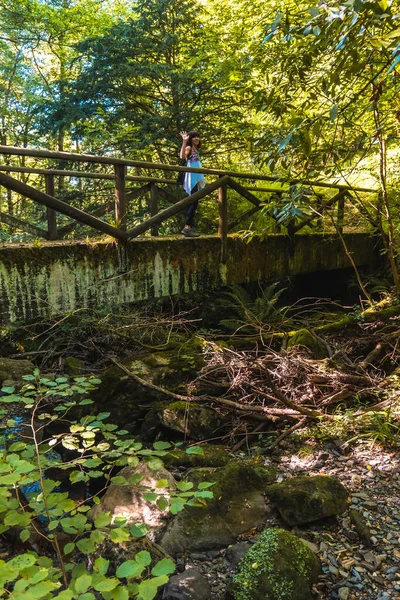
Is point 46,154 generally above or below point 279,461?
above

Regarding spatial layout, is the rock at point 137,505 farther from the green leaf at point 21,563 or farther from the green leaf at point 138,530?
the green leaf at point 21,563

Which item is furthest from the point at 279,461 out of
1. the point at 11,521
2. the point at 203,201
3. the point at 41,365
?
the point at 203,201

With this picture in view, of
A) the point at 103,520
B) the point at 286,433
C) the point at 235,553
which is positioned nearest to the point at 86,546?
the point at 103,520

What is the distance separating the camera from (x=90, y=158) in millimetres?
4270

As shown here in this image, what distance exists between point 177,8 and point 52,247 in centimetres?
740

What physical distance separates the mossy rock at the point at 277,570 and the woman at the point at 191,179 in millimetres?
4064

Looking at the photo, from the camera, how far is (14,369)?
597cm

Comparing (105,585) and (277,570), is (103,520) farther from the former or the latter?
(277,570)

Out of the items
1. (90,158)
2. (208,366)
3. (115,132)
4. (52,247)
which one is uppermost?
(115,132)

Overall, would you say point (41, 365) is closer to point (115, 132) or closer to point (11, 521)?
point (11, 521)

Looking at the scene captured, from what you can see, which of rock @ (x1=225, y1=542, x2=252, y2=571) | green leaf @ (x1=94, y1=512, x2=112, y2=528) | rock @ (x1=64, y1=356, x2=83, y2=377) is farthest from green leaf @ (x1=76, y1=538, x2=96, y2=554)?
rock @ (x1=64, y1=356, x2=83, y2=377)

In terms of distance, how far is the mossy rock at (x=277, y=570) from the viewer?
2455 millimetres

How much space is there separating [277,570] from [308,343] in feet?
10.5

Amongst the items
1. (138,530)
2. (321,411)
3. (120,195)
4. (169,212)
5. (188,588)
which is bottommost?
(188,588)
